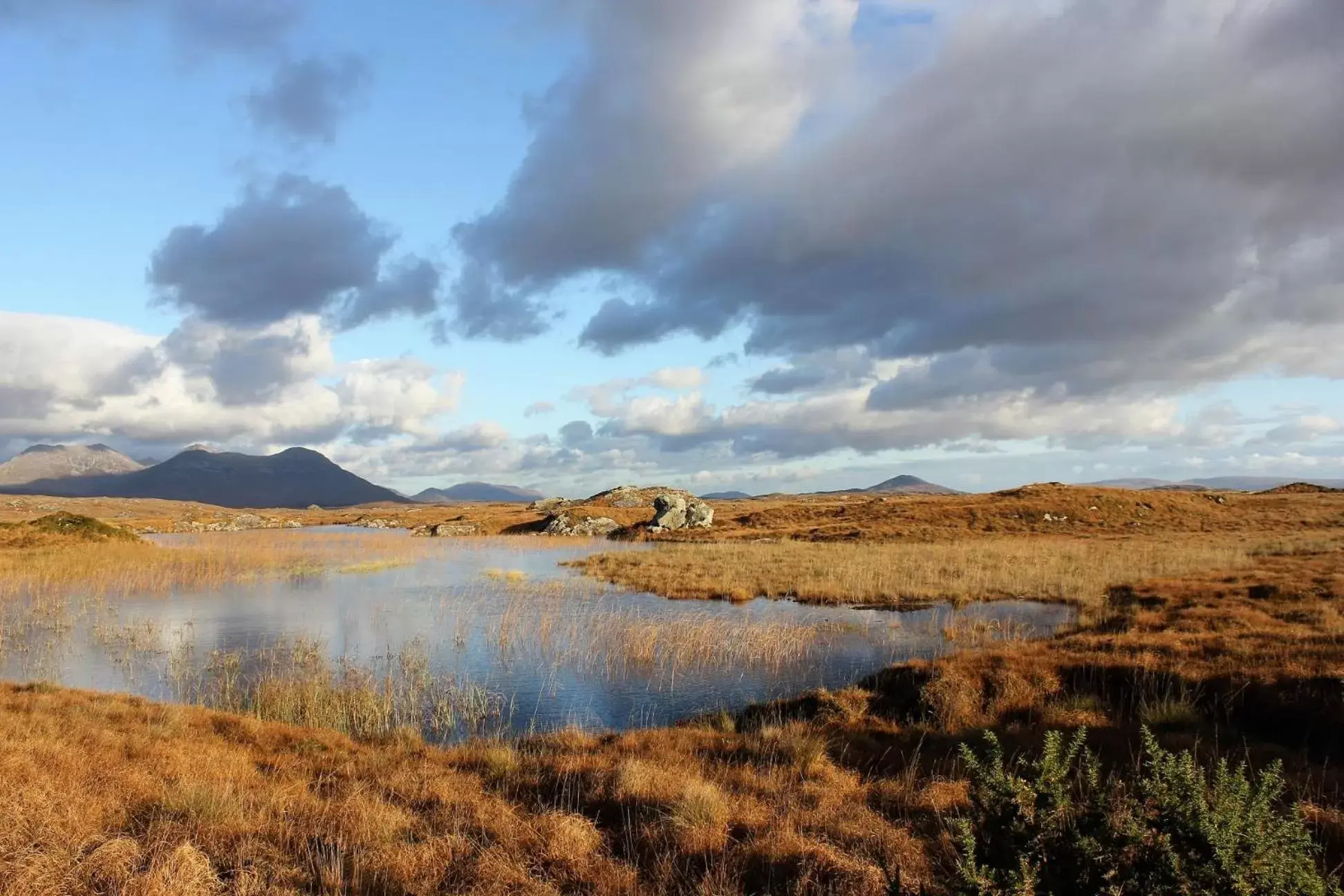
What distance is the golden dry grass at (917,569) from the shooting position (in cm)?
3083

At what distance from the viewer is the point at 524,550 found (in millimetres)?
60438

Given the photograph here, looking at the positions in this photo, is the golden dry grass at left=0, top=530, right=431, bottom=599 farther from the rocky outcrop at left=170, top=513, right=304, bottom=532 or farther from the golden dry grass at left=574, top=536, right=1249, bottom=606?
the rocky outcrop at left=170, top=513, right=304, bottom=532

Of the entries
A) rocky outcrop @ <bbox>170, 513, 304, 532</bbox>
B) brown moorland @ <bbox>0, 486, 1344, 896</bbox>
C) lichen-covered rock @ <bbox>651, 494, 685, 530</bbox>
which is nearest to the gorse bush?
brown moorland @ <bbox>0, 486, 1344, 896</bbox>

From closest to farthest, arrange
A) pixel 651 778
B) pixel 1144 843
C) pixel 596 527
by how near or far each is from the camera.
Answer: pixel 1144 843 < pixel 651 778 < pixel 596 527

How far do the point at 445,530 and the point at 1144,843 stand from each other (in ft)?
297

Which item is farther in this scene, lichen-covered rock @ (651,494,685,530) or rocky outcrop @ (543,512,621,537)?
rocky outcrop @ (543,512,621,537)

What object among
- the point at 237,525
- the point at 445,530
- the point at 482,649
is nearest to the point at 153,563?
the point at 482,649

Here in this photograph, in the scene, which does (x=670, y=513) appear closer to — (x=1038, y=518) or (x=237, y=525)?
(x=1038, y=518)

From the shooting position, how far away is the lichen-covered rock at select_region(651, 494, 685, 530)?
75938 mm

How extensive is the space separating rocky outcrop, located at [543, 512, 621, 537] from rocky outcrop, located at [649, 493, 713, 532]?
630 centimetres

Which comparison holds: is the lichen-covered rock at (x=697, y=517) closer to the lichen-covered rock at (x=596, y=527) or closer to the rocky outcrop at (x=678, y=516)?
the rocky outcrop at (x=678, y=516)

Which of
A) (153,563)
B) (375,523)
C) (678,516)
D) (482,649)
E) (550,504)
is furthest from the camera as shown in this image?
(550,504)

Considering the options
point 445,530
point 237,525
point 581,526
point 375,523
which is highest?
point 581,526

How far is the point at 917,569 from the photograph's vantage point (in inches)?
1462
